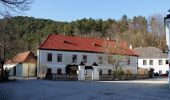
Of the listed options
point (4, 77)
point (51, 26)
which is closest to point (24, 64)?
point (4, 77)

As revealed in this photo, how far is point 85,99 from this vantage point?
81.0ft

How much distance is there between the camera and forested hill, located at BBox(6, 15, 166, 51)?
119m

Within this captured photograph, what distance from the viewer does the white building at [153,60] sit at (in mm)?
103613

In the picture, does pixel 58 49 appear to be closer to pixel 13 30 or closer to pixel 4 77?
pixel 13 30

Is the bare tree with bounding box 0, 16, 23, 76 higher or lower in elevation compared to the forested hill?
lower

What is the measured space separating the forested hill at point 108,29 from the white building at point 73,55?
117 ft

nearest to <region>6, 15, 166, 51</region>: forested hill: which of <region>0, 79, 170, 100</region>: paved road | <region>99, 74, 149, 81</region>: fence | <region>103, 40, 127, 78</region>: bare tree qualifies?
<region>103, 40, 127, 78</region>: bare tree

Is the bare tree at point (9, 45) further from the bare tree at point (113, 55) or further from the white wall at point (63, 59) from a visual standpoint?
the bare tree at point (113, 55)

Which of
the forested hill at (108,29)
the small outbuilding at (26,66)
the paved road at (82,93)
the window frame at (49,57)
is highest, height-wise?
the forested hill at (108,29)

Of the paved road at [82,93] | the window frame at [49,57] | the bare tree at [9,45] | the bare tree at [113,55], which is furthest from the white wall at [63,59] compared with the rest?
the paved road at [82,93]

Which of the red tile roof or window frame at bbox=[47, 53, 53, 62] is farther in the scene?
the red tile roof

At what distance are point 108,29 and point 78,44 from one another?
5598 cm

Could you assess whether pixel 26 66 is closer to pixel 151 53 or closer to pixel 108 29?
pixel 151 53

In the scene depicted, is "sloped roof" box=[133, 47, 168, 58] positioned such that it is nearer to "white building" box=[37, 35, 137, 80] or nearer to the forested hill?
the forested hill
